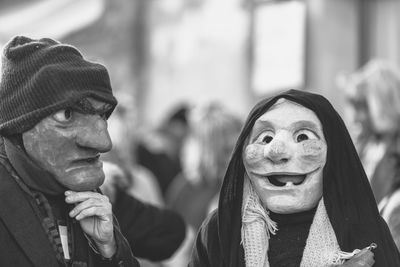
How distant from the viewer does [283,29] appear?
10664 millimetres

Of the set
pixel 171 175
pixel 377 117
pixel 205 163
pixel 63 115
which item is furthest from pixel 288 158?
pixel 171 175

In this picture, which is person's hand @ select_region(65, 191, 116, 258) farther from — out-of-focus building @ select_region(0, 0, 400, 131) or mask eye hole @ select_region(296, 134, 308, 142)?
out-of-focus building @ select_region(0, 0, 400, 131)

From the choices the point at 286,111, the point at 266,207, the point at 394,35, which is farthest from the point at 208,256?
the point at 394,35

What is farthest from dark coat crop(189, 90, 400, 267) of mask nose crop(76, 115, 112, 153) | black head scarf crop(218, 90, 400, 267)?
mask nose crop(76, 115, 112, 153)

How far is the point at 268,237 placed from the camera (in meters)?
4.09

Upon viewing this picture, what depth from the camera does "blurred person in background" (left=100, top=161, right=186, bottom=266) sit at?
4.85m

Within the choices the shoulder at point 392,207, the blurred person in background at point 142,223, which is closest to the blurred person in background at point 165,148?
the blurred person in background at point 142,223

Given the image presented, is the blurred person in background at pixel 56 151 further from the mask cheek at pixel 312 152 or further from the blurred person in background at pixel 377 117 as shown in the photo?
the blurred person in background at pixel 377 117

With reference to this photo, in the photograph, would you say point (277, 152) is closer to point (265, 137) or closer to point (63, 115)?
point (265, 137)

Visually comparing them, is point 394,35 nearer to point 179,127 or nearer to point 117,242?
point 179,127

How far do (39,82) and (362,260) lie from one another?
133 cm

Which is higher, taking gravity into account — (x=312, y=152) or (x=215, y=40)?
(x=312, y=152)

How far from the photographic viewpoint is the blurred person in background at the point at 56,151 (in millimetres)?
3791

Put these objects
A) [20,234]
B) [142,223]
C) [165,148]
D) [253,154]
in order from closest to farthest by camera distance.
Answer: [20,234], [253,154], [142,223], [165,148]
